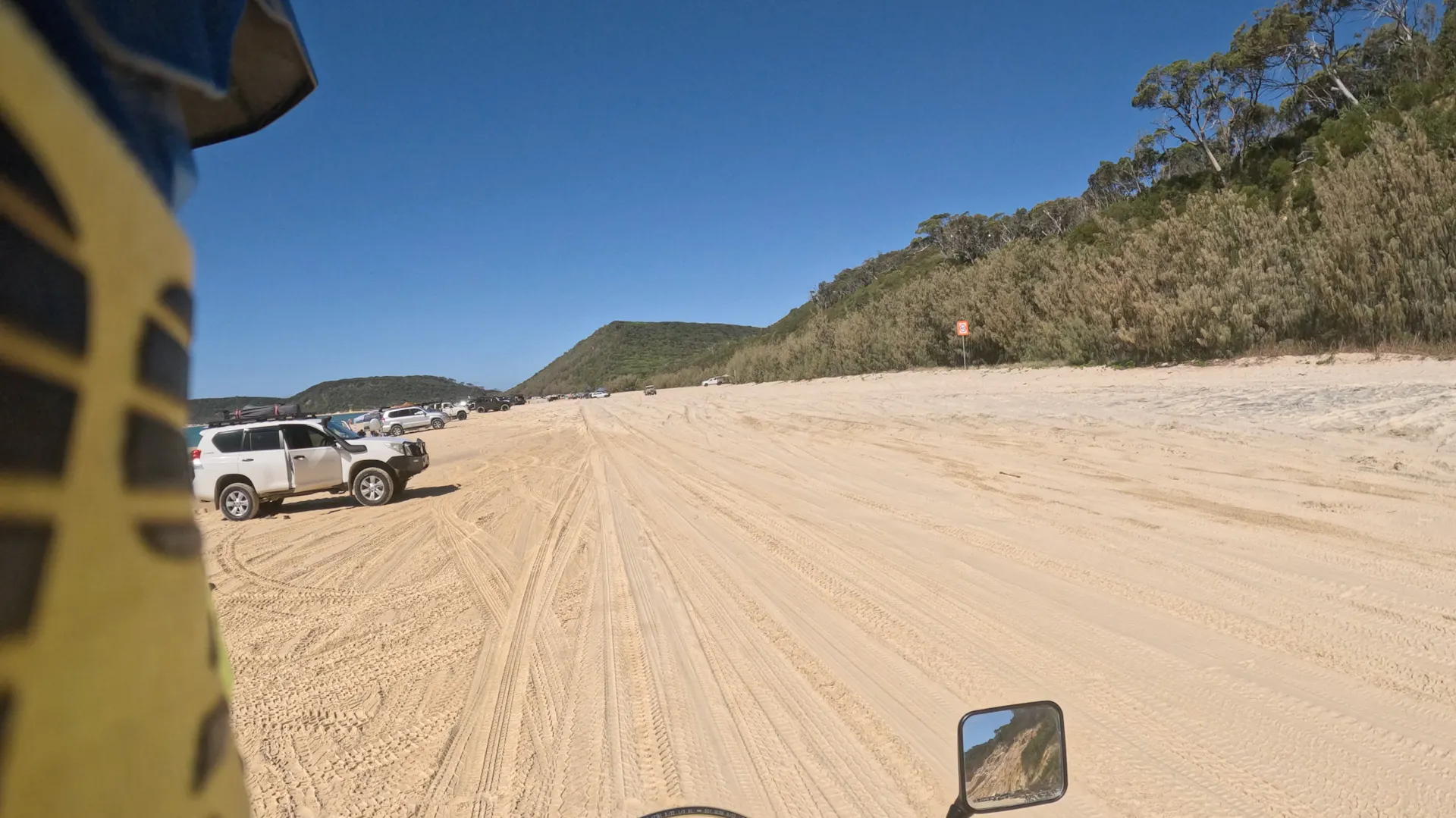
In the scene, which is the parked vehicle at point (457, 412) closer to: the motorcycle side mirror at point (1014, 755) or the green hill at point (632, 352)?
the motorcycle side mirror at point (1014, 755)

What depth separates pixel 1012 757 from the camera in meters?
2.05

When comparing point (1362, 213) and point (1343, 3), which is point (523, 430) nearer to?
point (1362, 213)

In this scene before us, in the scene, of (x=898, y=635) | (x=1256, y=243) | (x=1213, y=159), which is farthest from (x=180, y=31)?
(x=1213, y=159)

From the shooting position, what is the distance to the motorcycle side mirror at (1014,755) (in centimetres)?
199

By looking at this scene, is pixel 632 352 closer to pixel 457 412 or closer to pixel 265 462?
pixel 457 412

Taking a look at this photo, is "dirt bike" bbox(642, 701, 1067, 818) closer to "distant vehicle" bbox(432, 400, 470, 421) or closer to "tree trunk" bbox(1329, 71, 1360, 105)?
"tree trunk" bbox(1329, 71, 1360, 105)

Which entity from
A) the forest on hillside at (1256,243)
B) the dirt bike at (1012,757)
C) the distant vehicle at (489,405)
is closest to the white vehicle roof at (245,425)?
the dirt bike at (1012,757)

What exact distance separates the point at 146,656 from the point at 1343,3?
4168 centimetres

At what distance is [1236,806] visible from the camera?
2799 mm

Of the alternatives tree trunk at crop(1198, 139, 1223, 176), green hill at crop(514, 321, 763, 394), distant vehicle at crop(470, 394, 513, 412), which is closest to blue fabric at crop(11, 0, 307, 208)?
tree trunk at crop(1198, 139, 1223, 176)

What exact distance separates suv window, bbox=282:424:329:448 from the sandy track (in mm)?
2576

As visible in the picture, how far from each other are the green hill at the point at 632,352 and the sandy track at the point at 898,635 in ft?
404

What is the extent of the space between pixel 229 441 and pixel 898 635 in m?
12.2

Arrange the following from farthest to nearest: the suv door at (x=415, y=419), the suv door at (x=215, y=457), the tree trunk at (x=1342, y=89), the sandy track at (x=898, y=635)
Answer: the suv door at (x=415, y=419) → the tree trunk at (x=1342, y=89) → the suv door at (x=215, y=457) → the sandy track at (x=898, y=635)
